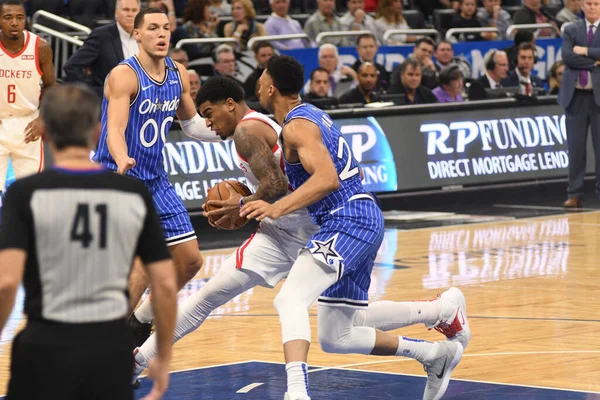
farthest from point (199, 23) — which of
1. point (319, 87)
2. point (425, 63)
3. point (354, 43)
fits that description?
point (425, 63)

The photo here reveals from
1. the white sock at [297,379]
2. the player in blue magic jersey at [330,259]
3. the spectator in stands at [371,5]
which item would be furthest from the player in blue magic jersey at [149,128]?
the spectator in stands at [371,5]

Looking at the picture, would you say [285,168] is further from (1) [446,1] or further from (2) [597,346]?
(1) [446,1]

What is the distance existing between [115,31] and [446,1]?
10052 millimetres

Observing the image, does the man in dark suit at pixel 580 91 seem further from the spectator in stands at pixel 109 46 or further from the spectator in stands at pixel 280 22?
the spectator in stands at pixel 109 46

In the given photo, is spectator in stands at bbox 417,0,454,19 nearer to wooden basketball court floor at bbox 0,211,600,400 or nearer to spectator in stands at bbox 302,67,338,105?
spectator in stands at bbox 302,67,338,105

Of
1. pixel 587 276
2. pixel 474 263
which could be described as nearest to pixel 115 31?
pixel 474 263

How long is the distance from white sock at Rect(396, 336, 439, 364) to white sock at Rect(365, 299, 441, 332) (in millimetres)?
135

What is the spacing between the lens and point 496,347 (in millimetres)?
7309

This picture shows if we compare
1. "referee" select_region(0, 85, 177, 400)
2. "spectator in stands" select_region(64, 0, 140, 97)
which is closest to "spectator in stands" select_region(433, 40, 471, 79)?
"spectator in stands" select_region(64, 0, 140, 97)

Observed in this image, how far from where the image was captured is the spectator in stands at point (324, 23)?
54.2 feet

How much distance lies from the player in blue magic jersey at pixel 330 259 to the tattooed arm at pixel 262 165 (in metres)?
0.08

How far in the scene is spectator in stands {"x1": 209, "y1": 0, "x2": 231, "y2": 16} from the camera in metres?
16.4

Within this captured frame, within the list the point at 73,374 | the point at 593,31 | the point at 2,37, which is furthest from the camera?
the point at 593,31

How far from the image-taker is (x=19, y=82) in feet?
31.0
